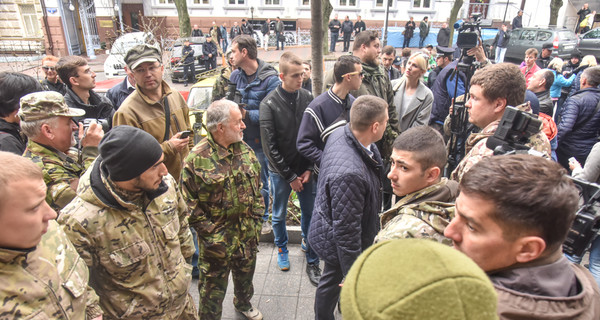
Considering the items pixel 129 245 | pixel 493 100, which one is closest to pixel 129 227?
pixel 129 245

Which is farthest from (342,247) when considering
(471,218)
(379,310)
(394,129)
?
(394,129)

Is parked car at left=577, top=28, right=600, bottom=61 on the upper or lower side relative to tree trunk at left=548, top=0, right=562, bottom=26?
lower

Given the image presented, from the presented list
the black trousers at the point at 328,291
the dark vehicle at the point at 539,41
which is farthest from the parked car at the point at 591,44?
the black trousers at the point at 328,291

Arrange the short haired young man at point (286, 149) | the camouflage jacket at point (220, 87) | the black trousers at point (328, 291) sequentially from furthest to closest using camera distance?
the camouflage jacket at point (220, 87), the short haired young man at point (286, 149), the black trousers at point (328, 291)

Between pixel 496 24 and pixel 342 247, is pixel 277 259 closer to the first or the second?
pixel 342 247

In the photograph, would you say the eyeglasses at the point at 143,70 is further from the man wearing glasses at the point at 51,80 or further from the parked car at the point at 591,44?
the parked car at the point at 591,44

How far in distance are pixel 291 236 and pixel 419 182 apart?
2.53 meters

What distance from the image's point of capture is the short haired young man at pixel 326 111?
3416 mm

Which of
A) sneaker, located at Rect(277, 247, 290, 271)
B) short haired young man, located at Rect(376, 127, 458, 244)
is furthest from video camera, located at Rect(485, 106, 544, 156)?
sneaker, located at Rect(277, 247, 290, 271)

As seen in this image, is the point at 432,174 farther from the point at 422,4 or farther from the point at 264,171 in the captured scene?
the point at 422,4

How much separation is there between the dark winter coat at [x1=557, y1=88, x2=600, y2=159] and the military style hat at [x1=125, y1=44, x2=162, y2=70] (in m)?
5.08

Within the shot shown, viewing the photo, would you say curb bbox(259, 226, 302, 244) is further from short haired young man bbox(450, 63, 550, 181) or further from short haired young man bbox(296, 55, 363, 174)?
short haired young man bbox(450, 63, 550, 181)

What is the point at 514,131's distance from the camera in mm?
1986

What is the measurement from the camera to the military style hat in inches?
128
